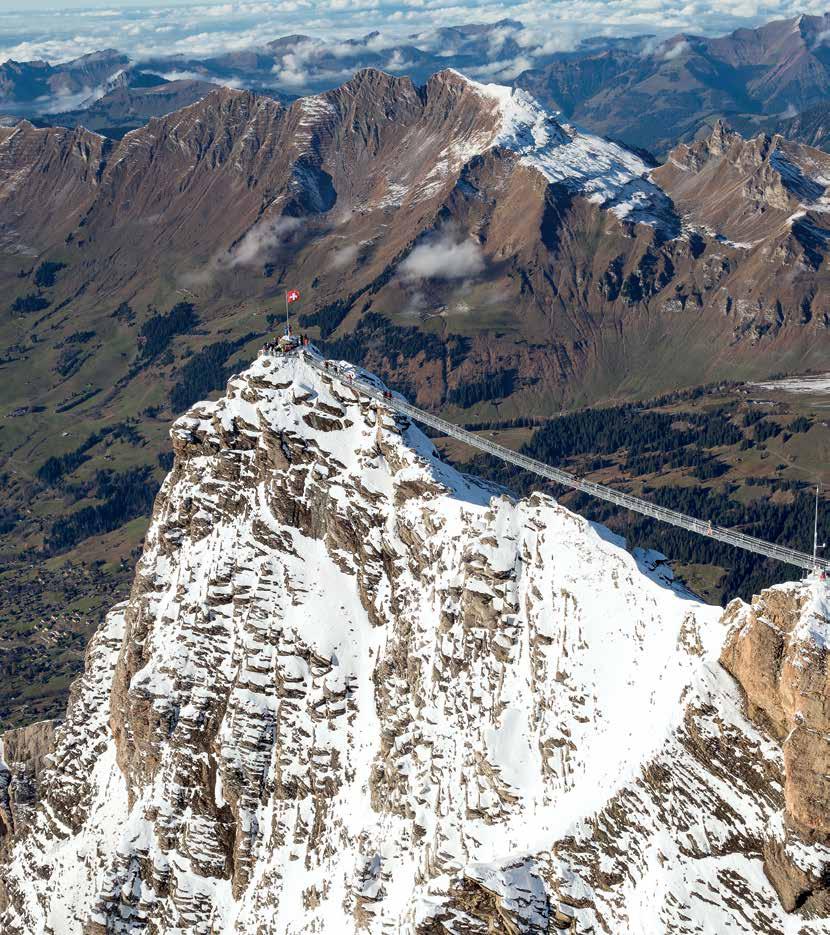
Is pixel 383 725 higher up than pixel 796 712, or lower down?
lower down

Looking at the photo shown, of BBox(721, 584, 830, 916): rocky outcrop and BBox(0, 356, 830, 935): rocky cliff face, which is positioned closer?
BBox(721, 584, 830, 916): rocky outcrop

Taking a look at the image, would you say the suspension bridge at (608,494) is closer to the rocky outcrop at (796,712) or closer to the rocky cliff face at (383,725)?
the rocky cliff face at (383,725)

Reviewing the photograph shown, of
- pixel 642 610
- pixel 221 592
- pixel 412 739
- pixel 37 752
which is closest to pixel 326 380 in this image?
pixel 221 592

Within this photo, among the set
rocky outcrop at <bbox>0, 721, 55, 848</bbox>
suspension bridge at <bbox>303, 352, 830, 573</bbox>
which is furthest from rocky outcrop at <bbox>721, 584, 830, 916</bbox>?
→ rocky outcrop at <bbox>0, 721, 55, 848</bbox>

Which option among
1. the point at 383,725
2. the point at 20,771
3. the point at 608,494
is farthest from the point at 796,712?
the point at 20,771

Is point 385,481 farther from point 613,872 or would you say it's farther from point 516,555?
point 613,872

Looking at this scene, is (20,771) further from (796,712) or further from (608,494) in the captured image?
(796,712)

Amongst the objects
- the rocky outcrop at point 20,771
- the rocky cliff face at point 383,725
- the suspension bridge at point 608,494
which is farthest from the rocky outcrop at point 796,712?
the rocky outcrop at point 20,771

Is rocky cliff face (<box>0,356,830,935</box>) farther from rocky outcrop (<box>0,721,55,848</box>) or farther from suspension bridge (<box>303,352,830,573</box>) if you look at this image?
rocky outcrop (<box>0,721,55,848</box>)
